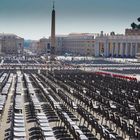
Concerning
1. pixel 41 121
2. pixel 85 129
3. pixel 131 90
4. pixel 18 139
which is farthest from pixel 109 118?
pixel 131 90

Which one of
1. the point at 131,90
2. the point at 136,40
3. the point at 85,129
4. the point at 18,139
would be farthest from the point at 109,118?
the point at 136,40

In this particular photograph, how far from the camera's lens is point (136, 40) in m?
159

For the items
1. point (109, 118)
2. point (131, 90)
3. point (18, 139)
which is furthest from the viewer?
point (131, 90)

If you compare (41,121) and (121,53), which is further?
(121,53)

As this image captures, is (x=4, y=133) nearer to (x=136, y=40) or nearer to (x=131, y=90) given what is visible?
(x=131, y=90)

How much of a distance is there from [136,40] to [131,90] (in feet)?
398

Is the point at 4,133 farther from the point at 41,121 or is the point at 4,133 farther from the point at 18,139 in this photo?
the point at 18,139

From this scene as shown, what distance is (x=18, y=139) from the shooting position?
17266 millimetres

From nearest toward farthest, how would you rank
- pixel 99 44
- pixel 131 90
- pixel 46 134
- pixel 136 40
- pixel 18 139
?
pixel 18 139 → pixel 46 134 → pixel 131 90 → pixel 136 40 → pixel 99 44

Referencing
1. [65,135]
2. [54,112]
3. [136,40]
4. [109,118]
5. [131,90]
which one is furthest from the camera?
[136,40]

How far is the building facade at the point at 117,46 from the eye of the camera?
161 meters

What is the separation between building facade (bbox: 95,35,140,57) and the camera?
529ft

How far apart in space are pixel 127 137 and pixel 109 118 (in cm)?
370

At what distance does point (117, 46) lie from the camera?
556 feet
